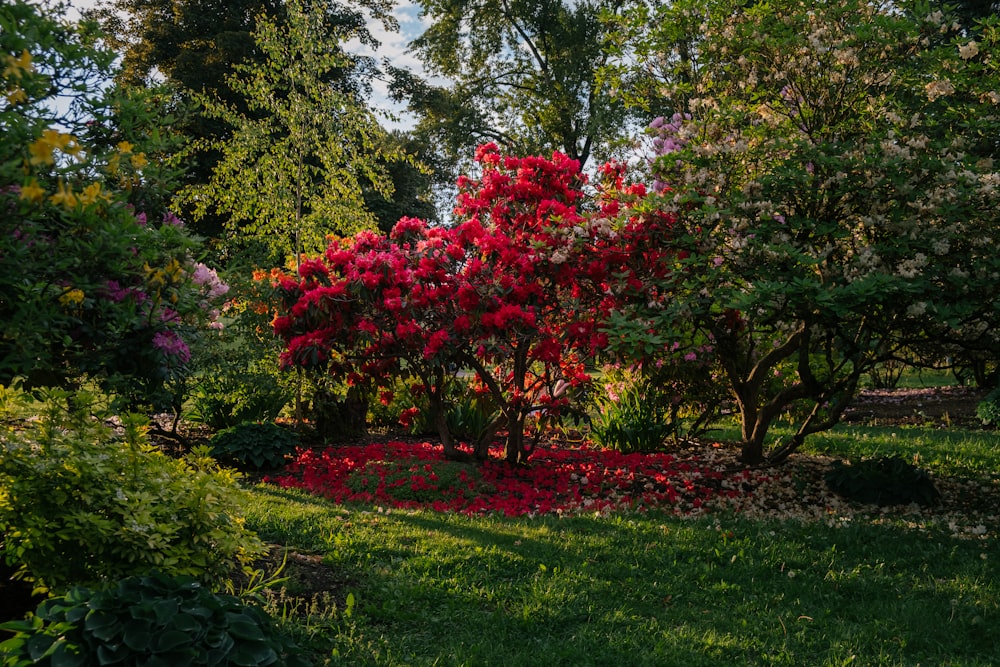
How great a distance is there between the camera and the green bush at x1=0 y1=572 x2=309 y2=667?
2490 mm

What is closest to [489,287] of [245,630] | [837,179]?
[837,179]

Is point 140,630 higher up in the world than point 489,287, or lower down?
lower down

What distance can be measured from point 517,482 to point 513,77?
22175 mm

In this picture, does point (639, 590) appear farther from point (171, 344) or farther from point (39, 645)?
point (171, 344)

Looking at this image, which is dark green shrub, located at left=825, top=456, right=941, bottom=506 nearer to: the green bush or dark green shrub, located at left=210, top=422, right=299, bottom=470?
the green bush

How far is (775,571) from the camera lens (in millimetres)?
4516

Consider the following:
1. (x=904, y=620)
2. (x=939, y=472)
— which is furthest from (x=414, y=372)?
(x=939, y=472)

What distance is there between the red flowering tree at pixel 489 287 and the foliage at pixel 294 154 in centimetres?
215

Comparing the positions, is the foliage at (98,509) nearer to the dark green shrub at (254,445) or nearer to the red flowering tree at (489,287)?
the red flowering tree at (489,287)

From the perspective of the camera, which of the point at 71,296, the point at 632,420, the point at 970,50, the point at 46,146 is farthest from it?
the point at 632,420

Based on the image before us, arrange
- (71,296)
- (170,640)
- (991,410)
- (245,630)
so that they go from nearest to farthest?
(170,640) < (245,630) < (71,296) < (991,410)

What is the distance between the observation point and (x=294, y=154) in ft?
30.9

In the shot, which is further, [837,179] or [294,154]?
[294,154]

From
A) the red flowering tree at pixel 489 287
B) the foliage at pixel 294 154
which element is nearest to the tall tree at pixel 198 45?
the foliage at pixel 294 154
